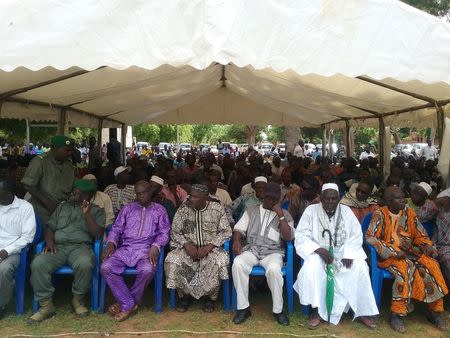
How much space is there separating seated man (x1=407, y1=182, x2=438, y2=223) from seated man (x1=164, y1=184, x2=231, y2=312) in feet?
6.87

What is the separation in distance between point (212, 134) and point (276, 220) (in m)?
55.2

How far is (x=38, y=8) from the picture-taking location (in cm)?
365

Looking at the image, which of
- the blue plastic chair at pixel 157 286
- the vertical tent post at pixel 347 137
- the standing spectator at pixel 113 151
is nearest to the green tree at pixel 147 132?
the standing spectator at pixel 113 151

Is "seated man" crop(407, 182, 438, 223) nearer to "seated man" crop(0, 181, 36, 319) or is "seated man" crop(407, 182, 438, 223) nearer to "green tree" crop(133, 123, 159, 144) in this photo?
"seated man" crop(0, 181, 36, 319)

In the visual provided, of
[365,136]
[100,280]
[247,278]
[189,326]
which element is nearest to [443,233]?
[247,278]

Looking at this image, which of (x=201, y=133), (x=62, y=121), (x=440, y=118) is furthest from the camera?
(x=201, y=133)

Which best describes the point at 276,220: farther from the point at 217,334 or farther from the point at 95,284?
the point at 95,284

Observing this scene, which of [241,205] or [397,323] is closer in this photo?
[397,323]

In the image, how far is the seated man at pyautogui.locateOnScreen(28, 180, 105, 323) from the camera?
4.05 m

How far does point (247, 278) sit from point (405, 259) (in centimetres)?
146

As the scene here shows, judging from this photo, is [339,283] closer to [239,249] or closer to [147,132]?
[239,249]

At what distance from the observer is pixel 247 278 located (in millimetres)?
4117

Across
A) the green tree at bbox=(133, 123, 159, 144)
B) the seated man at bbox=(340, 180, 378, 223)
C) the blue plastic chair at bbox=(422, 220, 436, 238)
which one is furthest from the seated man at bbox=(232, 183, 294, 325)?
the green tree at bbox=(133, 123, 159, 144)

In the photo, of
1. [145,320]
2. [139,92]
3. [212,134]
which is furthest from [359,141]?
[145,320]
